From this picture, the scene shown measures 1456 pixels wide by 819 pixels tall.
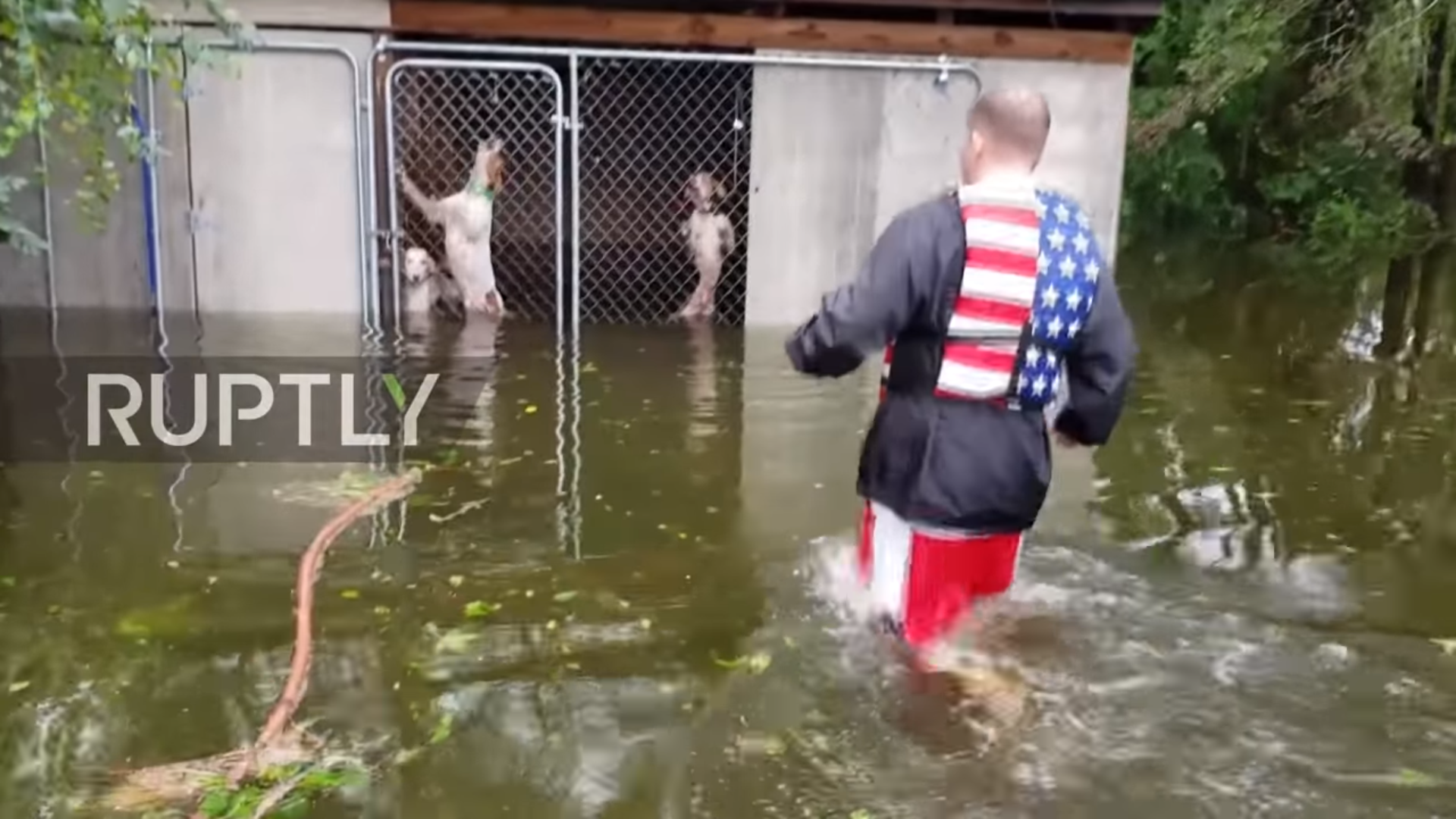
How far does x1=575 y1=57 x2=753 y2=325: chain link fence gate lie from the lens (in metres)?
9.83

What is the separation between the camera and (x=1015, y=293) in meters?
3.26

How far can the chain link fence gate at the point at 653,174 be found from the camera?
387 inches

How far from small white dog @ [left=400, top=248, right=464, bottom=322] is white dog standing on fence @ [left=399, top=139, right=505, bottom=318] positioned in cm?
7

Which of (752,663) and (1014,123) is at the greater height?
(1014,123)

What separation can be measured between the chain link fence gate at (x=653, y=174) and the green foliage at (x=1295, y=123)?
795 centimetres

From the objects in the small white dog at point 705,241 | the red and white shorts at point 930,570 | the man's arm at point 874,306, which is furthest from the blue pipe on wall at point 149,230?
the man's arm at point 874,306

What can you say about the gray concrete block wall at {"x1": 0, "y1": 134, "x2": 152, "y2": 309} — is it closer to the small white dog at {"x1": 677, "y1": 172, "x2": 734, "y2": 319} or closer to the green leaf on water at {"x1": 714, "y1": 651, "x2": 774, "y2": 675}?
the small white dog at {"x1": 677, "y1": 172, "x2": 734, "y2": 319}

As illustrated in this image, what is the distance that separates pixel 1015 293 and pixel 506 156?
24.9 ft

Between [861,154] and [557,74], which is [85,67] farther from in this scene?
[861,154]

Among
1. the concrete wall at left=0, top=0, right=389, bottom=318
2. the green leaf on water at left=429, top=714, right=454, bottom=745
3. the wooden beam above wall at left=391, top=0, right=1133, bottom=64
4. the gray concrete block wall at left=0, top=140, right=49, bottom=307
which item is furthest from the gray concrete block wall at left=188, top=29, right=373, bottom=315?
the green leaf on water at left=429, top=714, right=454, bottom=745

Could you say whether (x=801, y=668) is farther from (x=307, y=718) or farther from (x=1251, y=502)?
(x=1251, y=502)

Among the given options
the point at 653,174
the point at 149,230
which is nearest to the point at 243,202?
the point at 149,230

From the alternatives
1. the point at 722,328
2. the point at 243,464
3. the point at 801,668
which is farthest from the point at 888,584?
the point at 722,328

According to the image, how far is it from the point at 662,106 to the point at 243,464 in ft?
18.9
